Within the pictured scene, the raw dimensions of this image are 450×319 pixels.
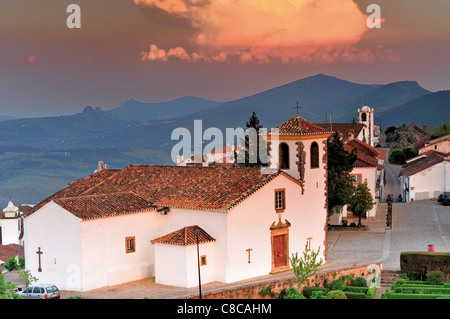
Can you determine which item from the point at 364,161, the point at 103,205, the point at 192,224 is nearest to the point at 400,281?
the point at 192,224

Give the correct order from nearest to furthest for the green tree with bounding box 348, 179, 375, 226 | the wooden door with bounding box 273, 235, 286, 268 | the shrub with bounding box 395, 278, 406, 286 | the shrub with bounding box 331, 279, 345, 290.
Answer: the shrub with bounding box 331, 279, 345, 290
the shrub with bounding box 395, 278, 406, 286
the wooden door with bounding box 273, 235, 286, 268
the green tree with bounding box 348, 179, 375, 226

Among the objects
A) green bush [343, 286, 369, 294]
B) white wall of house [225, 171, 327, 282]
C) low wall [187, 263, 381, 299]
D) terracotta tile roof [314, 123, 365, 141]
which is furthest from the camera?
terracotta tile roof [314, 123, 365, 141]

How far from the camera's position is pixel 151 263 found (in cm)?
2834

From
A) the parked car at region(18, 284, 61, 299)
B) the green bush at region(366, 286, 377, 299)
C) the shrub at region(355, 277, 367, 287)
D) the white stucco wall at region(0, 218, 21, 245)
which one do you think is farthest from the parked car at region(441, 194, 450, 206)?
the white stucco wall at region(0, 218, 21, 245)

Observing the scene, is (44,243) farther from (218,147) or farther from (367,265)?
(218,147)

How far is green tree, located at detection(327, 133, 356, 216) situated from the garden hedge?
10.0 m

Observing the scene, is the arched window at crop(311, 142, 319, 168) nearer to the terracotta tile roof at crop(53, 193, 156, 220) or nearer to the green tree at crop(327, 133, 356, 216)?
the terracotta tile roof at crop(53, 193, 156, 220)

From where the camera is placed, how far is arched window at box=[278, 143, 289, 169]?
29750 millimetres

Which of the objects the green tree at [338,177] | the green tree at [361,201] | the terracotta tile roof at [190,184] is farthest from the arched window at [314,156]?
the green tree at [361,201]
